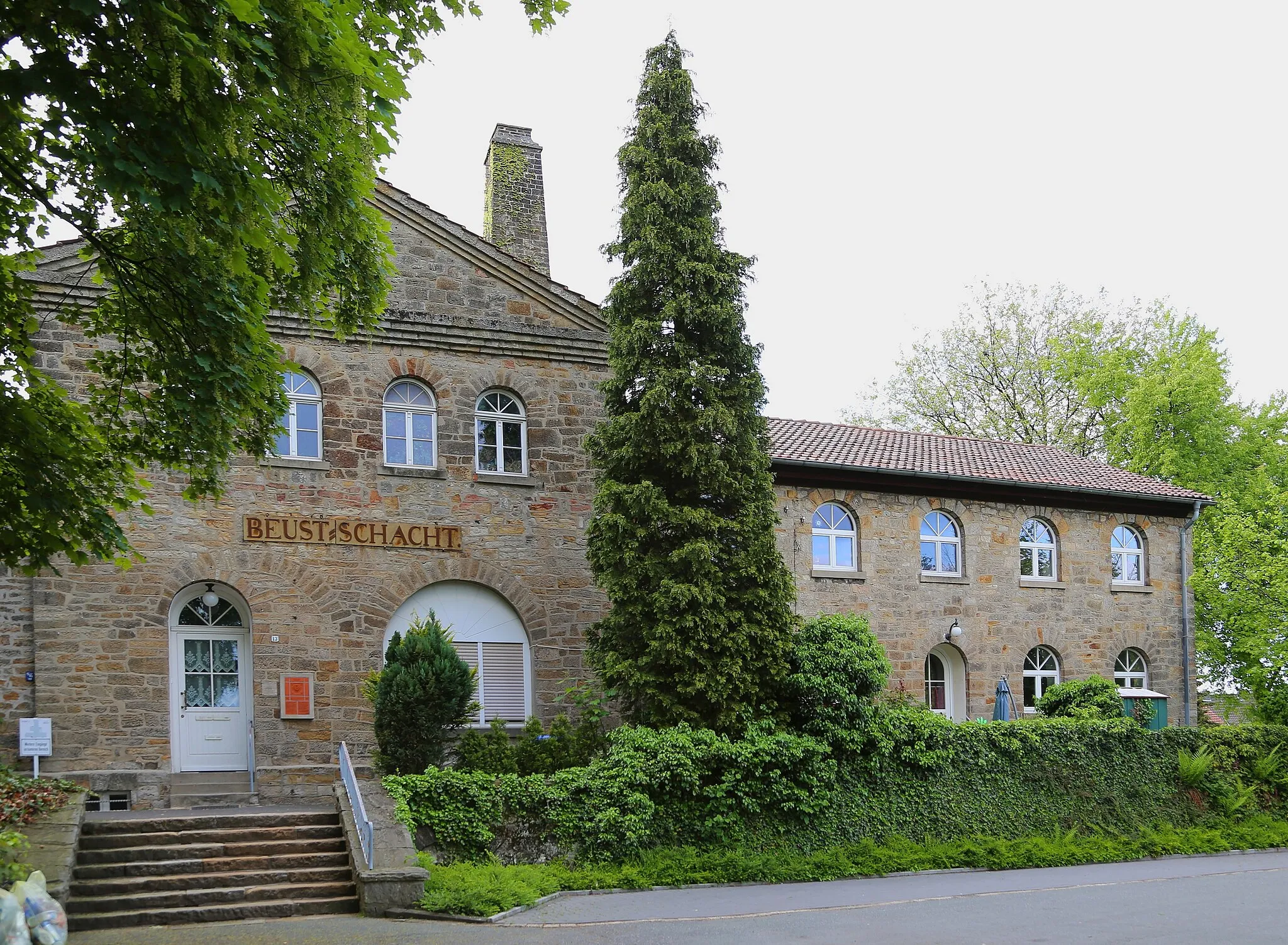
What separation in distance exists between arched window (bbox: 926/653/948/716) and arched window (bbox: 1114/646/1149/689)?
12.4 feet

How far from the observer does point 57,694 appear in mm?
14992

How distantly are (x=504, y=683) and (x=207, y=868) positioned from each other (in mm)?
5756

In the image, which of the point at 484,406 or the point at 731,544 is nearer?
the point at 731,544

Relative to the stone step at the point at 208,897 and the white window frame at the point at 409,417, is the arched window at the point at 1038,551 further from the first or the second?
the stone step at the point at 208,897

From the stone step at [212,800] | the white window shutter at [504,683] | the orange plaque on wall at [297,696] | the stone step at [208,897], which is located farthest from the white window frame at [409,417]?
the stone step at [208,897]

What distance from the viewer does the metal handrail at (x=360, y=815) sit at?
1175 centimetres

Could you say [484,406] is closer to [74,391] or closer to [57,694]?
[74,391]

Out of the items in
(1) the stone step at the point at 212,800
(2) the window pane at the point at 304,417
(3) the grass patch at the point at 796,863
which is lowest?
(3) the grass patch at the point at 796,863

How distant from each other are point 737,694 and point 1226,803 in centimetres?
958

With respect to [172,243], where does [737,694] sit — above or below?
below

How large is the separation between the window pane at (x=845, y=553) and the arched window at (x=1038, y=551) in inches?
144

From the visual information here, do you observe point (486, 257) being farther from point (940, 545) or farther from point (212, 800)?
point (940, 545)

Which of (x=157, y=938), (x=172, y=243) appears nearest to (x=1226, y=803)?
(x=157, y=938)

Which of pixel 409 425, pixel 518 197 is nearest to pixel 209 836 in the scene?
pixel 409 425
